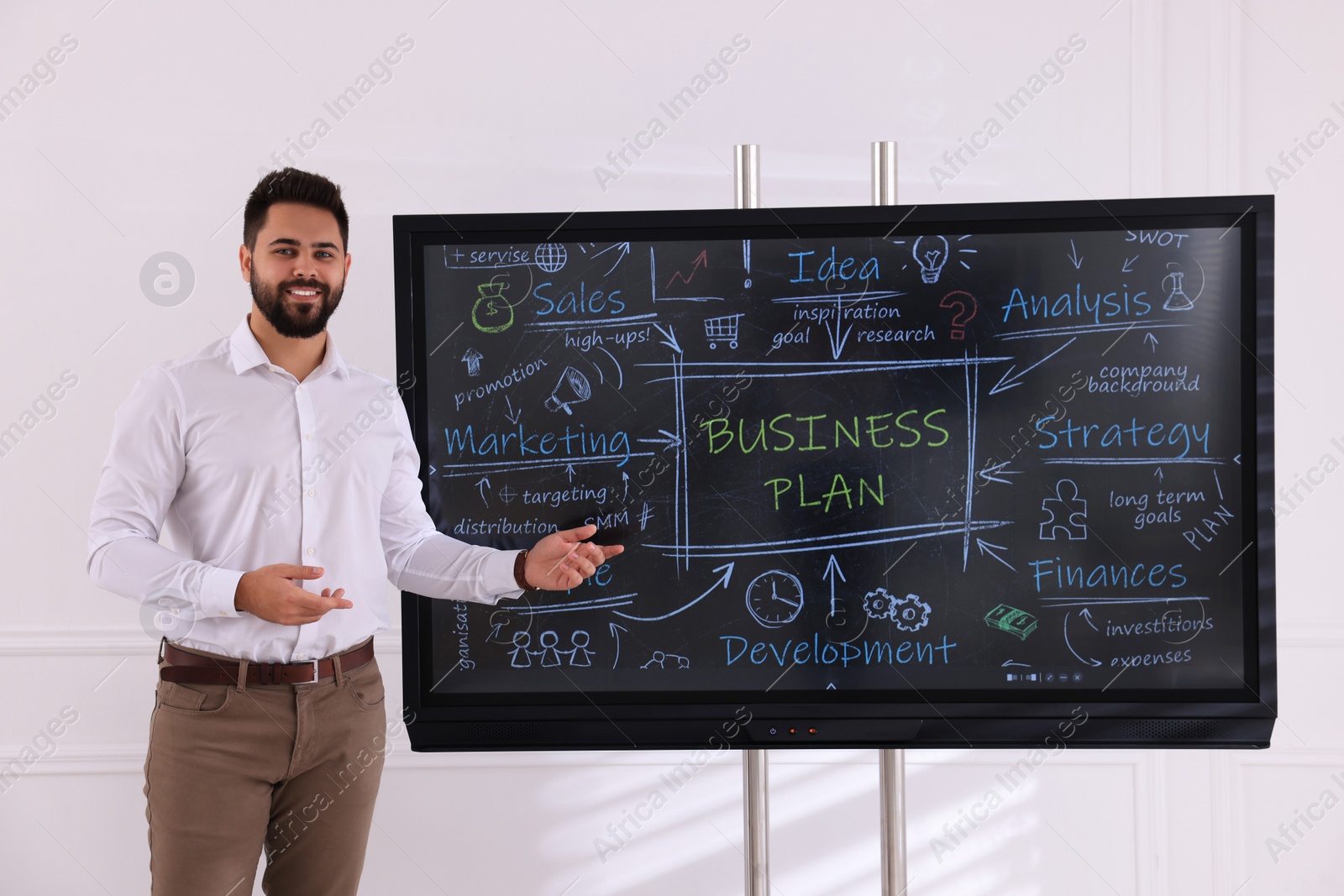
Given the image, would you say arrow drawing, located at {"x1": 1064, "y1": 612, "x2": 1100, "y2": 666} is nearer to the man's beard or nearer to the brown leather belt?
the brown leather belt

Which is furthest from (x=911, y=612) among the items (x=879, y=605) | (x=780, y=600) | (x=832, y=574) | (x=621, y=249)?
(x=621, y=249)

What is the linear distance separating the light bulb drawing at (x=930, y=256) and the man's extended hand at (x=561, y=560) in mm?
952

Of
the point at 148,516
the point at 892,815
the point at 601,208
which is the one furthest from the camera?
the point at 601,208

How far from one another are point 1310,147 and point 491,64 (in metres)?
2.38

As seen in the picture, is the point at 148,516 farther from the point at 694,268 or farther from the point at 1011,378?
the point at 1011,378

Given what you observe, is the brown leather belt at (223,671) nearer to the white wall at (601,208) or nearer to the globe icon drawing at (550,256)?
the white wall at (601,208)

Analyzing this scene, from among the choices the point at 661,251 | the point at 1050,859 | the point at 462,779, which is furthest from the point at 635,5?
the point at 1050,859

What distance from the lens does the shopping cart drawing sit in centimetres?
189

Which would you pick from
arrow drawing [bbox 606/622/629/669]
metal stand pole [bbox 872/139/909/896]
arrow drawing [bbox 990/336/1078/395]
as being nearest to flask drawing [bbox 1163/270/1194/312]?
arrow drawing [bbox 990/336/1078/395]

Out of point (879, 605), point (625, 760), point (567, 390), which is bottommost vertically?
point (625, 760)

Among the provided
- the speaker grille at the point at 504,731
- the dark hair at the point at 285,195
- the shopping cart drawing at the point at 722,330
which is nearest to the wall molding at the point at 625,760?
the speaker grille at the point at 504,731

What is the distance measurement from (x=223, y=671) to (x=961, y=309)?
175cm

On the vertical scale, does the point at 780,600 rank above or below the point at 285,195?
below

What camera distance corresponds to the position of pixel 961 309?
1869mm
